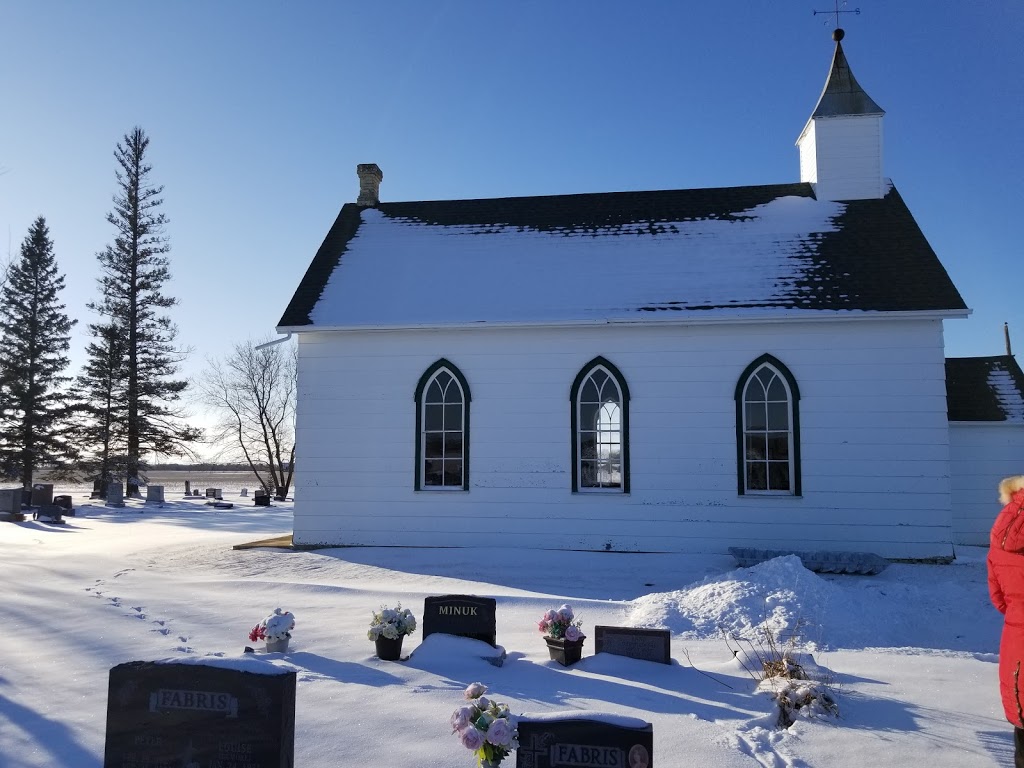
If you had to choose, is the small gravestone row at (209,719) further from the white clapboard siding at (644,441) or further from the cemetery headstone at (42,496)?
the cemetery headstone at (42,496)

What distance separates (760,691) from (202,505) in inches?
1277

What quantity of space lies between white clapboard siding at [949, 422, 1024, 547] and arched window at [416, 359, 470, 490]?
10.6 m

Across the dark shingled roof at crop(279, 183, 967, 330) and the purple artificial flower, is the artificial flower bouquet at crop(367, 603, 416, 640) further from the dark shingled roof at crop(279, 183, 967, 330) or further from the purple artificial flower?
A: the dark shingled roof at crop(279, 183, 967, 330)

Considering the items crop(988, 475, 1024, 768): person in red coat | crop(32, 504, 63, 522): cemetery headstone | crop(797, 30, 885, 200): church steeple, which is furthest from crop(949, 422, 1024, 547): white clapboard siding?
crop(32, 504, 63, 522): cemetery headstone

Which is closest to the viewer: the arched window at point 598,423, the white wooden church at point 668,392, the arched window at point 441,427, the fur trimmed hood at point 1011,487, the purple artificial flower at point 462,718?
the purple artificial flower at point 462,718

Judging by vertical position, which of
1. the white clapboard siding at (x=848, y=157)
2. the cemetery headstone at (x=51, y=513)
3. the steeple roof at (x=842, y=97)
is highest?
the steeple roof at (x=842, y=97)

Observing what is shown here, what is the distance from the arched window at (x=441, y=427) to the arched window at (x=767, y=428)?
535cm

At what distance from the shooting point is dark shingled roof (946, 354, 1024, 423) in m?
16.2

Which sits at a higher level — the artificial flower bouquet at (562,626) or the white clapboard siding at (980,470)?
the white clapboard siding at (980,470)

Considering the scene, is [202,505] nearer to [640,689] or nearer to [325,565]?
[325,565]

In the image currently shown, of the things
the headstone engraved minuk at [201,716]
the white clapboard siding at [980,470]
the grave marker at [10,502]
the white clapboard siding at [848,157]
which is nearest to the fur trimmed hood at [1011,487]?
the headstone engraved minuk at [201,716]

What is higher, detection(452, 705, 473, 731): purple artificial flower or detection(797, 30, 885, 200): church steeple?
detection(797, 30, 885, 200): church steeple

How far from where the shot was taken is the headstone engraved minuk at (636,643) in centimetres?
707

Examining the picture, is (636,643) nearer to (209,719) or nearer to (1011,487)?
(1011,487)
